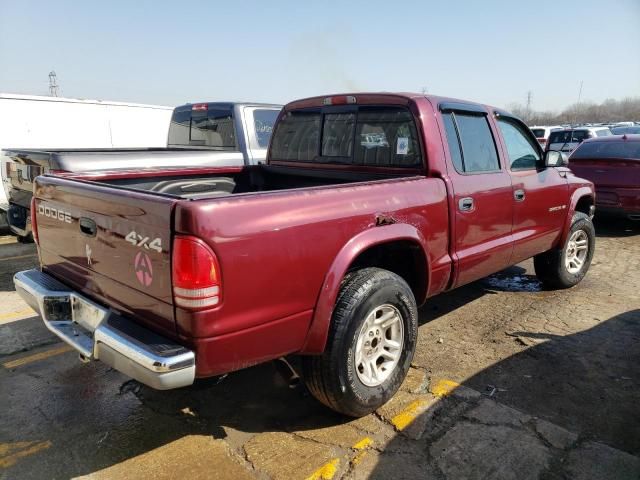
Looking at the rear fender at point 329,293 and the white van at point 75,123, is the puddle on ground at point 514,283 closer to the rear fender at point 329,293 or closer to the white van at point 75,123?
the rear fender at point 329,293

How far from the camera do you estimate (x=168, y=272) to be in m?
2.19

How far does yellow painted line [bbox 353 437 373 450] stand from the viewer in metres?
2.73

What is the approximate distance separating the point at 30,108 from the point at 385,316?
25.5 feet

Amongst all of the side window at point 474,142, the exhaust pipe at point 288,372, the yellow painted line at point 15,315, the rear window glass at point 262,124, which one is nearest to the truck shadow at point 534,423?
the exhaust pipe at point 288,372

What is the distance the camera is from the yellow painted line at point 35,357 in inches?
145

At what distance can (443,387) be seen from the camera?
3332 mm

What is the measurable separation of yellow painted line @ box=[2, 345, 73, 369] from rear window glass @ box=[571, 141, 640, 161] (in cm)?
824

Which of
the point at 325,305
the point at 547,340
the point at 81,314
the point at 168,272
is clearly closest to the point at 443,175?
the point at 325,305

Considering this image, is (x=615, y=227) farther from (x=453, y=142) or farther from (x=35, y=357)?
(x=35, y=357)

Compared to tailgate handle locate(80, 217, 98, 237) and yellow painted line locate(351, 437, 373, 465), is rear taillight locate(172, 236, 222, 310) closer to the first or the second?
tailgate handle locate(80, 217, 98, 237)

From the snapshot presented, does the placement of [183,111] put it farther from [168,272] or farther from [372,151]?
[168,272]

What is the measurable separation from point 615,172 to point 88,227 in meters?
8.04

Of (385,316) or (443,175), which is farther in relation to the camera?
(443,175)

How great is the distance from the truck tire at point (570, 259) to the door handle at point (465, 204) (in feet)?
6.64
